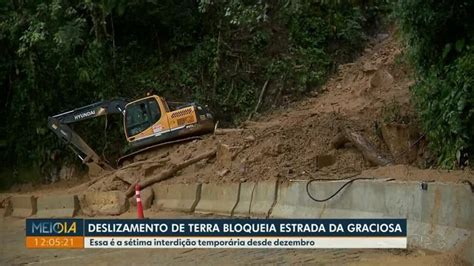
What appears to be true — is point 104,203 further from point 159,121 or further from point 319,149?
point 319,149

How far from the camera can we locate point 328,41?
24469 mm

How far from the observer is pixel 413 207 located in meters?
8.09

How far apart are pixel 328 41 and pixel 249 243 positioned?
1692 cm

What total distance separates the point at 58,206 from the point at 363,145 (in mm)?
8991

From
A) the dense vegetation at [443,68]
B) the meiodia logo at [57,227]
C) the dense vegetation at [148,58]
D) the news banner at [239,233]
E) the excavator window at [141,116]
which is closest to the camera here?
the news banner at [239,233]

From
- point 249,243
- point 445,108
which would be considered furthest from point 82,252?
point 445,108

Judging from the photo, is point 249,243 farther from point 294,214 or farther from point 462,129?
point 462,129

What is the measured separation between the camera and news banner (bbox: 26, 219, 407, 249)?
8.35 meters

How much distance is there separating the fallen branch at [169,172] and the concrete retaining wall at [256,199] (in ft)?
9.63

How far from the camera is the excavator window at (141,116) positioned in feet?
58.9

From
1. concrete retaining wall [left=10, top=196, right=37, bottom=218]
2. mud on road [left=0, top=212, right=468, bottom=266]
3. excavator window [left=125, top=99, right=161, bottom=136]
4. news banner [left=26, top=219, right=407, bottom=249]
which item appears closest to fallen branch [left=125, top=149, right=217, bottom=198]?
excavator window [left=125, top=99, right=161, bottom=136]

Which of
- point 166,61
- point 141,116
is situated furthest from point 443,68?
point 166,61

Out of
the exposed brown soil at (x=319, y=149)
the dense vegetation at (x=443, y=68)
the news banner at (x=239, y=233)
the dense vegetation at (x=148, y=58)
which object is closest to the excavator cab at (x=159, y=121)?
the exposed brown soil at (x=319, y=149)

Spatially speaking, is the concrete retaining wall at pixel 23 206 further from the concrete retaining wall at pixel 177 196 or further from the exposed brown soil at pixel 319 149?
the concrete retaining wall at pixel 177 196
